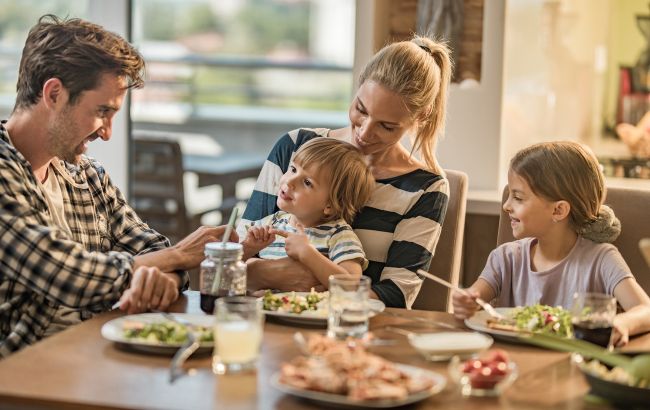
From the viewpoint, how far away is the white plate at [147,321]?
1755 millimetres

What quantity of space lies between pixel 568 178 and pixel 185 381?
1.14m

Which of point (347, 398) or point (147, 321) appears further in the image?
point (147, 321)

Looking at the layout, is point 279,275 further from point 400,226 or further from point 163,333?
point 163,333

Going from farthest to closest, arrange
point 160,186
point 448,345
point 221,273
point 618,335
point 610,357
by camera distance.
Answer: point 160,186
point 221,273
point 618,335
point 448,345
point 610,357

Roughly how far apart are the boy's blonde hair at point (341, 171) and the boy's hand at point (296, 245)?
0.54 feet

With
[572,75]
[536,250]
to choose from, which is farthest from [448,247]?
[572,75]

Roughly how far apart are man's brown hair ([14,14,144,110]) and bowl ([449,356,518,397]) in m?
1.13

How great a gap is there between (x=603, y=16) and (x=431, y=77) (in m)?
3.73

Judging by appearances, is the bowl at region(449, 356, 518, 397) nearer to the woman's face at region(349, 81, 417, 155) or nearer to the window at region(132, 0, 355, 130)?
the woman's face at region(349, 81, 417, 155)

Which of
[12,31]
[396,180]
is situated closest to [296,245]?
[396,180]

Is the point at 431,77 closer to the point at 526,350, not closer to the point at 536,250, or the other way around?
the point at 536,250

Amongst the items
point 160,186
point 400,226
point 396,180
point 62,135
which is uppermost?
point 62,135

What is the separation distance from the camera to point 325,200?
2412 millimetres

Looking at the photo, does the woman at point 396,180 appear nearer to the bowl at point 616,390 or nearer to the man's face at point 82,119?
the man's face at point 82,119
